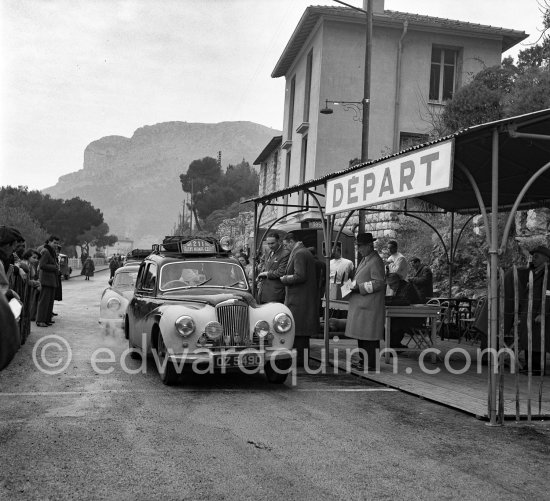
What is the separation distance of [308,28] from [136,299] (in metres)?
20.9

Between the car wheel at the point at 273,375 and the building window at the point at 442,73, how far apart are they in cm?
2173

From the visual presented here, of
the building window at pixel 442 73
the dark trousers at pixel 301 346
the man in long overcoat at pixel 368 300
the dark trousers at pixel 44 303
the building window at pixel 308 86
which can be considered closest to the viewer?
A: the man in long overcoat at pixel 368 300

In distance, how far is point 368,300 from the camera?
951cm

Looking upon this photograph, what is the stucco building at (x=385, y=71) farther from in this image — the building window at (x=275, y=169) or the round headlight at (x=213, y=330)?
the round headlight at (x=213, y=330)

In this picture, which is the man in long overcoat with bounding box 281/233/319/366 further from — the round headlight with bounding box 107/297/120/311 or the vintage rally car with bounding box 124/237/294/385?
the round headlight with bounding box 107/297/120/311

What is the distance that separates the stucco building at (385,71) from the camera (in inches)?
1044

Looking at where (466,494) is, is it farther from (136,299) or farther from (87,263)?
(87,263)

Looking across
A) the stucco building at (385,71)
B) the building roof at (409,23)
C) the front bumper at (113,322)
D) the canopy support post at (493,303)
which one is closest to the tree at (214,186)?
the building roof at (409,23)

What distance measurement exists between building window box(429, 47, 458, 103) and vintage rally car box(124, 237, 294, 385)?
20.5 meters

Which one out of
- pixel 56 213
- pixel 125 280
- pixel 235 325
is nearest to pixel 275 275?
pixel 235 325

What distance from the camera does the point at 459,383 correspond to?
29.3 feet

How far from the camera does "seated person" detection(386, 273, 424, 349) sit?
1084 cm

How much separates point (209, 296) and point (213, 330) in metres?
0.81

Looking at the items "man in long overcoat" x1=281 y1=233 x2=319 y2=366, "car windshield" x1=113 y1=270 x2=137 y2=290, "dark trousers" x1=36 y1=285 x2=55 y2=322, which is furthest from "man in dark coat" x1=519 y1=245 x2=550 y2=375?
"dark trousers" x1=36 y1=285 x2=55 y2=322
